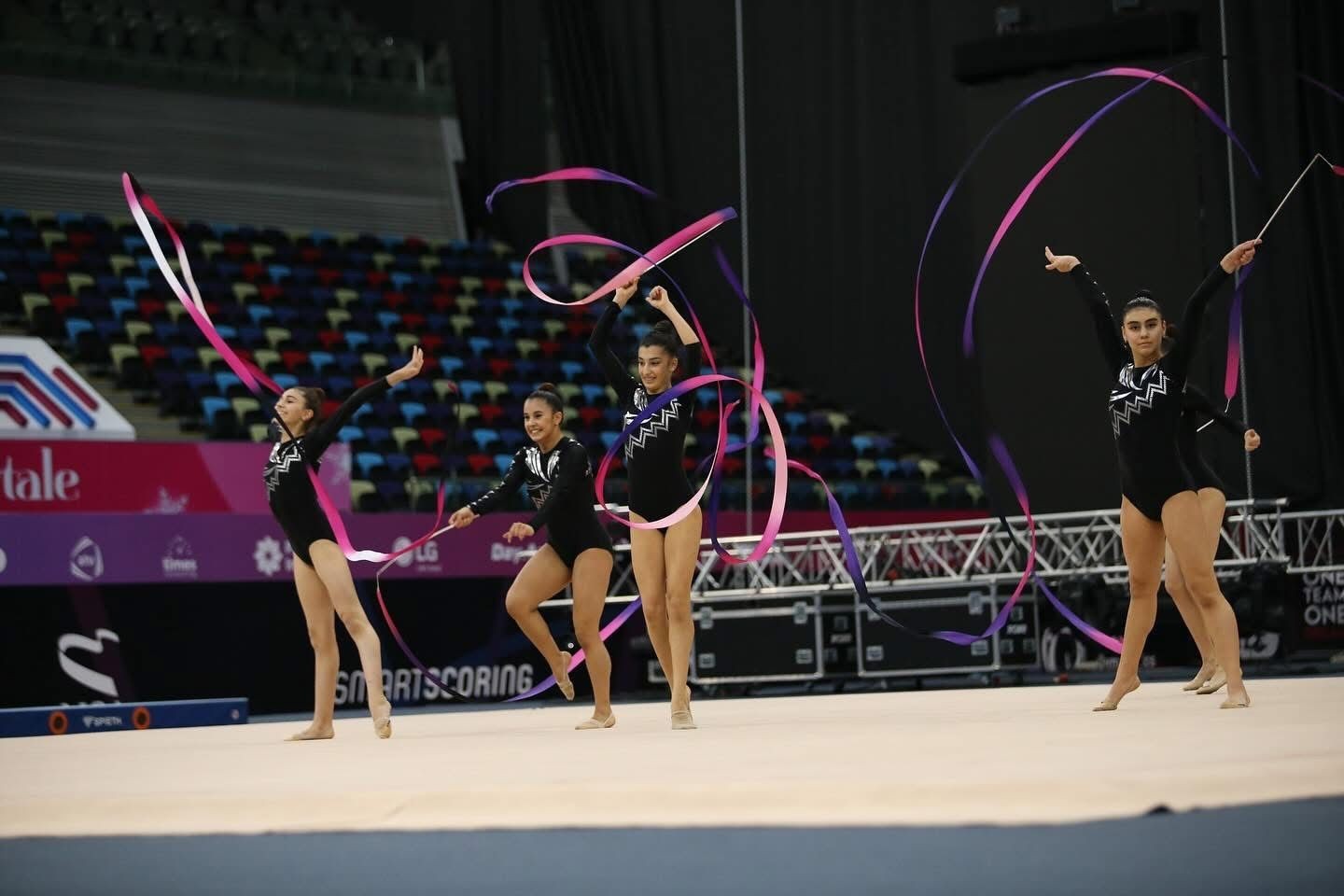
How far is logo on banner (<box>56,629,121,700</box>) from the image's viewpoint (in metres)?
10.7

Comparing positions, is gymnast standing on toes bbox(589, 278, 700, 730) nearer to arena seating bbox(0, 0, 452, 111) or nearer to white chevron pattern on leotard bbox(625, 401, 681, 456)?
white chevron pattern on leotard bbox(625, 401, 681, 456)

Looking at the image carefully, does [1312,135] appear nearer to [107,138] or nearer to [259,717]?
[259,717]

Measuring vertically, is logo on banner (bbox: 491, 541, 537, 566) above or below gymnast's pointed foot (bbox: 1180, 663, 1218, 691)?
above

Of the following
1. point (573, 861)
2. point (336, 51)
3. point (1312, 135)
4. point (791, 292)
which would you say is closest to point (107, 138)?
point (336, 51)

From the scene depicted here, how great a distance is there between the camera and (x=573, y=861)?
8.45 ft

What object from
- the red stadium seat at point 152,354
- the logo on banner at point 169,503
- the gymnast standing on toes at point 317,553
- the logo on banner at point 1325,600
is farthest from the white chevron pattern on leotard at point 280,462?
the red stadium seat at point 152,354

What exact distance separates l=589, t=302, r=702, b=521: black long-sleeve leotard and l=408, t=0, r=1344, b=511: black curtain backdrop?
126 inches

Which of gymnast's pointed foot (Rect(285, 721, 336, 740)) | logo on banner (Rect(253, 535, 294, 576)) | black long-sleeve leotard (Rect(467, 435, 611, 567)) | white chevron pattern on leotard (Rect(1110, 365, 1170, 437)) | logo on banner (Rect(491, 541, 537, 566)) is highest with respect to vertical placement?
white chevron pattern on leotard (Rect(1110, 365, 1170, 437))

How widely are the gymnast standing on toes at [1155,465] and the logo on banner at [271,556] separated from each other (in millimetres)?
6844

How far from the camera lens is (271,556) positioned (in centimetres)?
1156

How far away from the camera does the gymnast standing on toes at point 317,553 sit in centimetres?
640

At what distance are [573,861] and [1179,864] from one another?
36.0 inches

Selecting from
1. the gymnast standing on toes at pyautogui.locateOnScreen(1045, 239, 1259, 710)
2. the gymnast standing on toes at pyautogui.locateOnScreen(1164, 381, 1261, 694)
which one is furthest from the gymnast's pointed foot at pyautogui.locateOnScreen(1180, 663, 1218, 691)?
the gymnast standing on toes at pyautogui.locateOnScreen(1045, 239, 1259, 710)

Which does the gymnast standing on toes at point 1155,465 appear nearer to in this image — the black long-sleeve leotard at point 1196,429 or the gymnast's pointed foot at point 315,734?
the black long-sleeve leotard at point 1196,429
